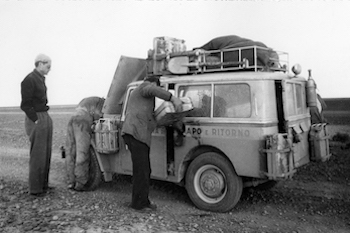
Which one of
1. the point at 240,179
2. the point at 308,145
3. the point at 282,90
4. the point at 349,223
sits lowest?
the point at 349,223

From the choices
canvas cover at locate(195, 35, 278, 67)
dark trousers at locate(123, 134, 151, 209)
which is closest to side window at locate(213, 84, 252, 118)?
canvas cover at locate(195, 35, 278, 67)

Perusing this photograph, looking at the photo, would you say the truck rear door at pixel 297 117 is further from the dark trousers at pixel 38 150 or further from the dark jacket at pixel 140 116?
the dark trousers at pixel 38 150

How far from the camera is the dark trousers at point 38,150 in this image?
19.7 feet

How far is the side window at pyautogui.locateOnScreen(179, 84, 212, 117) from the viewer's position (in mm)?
5463

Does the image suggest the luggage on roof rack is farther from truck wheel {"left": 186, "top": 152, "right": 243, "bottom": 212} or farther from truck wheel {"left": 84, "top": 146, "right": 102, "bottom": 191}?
truck wheel {"left": 84, "top": 146, "right": 102, "bottom": 191}

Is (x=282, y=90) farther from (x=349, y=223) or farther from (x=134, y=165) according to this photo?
(x=134, y=165)

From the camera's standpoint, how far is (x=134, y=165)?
5312mm

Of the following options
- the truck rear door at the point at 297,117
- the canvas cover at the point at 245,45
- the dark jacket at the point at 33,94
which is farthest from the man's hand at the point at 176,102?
the dark jacket at the point at 33,94

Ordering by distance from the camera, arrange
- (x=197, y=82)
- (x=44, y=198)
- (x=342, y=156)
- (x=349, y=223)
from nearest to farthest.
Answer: (x=349, y=223) → (x=197, y=82) → (x=44, y=198) → (x=342, y=156)

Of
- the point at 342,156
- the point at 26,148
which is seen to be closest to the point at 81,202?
the point at 342,156

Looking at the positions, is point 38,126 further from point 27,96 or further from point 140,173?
point 140,173

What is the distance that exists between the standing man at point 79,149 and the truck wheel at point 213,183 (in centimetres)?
205

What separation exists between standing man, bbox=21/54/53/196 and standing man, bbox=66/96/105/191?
0.54 m

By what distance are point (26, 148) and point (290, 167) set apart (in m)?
9.26
